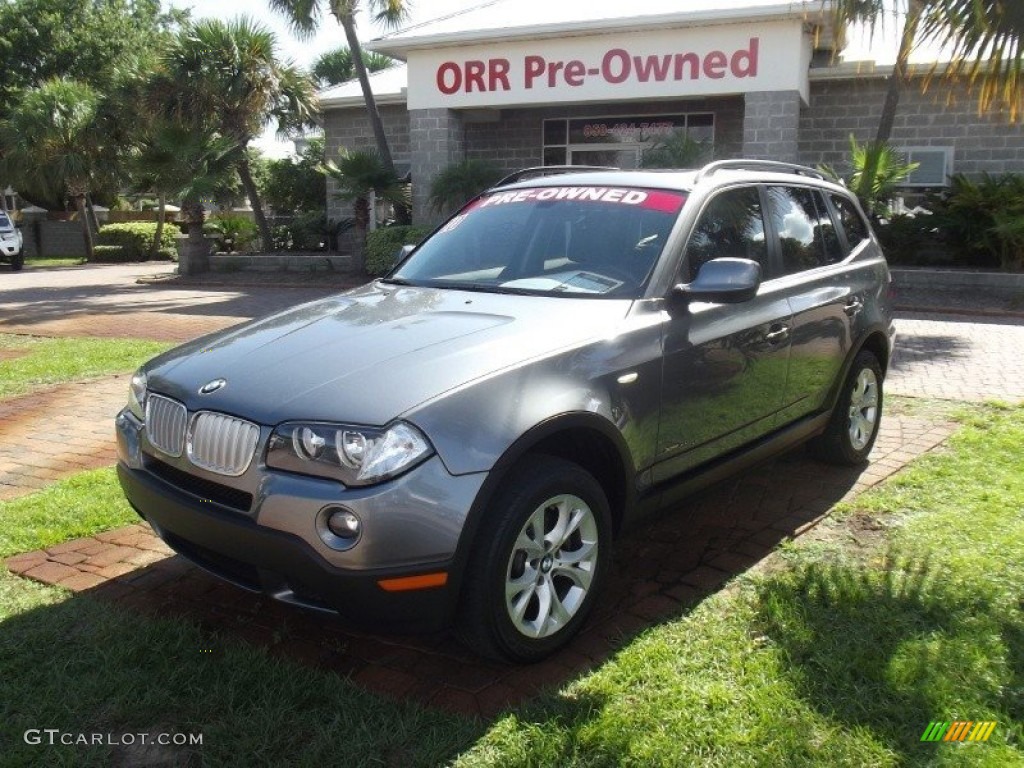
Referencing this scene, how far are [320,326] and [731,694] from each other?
2.08 m

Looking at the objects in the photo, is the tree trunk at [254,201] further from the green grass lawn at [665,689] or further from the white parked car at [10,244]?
the green grass lawn at [665,689]

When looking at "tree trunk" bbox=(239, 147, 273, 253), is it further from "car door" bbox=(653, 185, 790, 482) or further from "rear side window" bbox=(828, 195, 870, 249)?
"car door" bbox=(653, 185, 790, 482)

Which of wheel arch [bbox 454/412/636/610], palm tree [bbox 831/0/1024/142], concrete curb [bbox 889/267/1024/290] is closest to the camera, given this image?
wheel arch [bbox 454/412/636/610]

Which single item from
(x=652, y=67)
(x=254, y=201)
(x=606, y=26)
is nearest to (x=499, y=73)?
(x=606, y=26)

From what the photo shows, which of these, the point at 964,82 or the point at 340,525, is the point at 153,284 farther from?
the point at 340,525

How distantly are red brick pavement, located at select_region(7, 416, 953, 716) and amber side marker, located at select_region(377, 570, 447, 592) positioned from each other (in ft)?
1.00

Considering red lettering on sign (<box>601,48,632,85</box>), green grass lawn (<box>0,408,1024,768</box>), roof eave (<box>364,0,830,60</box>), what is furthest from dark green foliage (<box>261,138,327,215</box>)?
green grass lawn (<box>0,408,1024,768</box>)

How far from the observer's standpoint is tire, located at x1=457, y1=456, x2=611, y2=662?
9.77ft

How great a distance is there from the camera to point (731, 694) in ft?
10.00

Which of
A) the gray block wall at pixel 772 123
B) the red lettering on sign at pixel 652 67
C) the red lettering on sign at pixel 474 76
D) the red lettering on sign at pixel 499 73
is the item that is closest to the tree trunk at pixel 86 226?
the red lettering on sign at pixel 474 76

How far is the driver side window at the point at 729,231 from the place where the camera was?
4047 mm

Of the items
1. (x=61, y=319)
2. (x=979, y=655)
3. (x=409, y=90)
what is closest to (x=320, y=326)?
(x=979, y=655)

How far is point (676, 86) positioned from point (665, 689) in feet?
46.4

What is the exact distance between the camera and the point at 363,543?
110 inches
